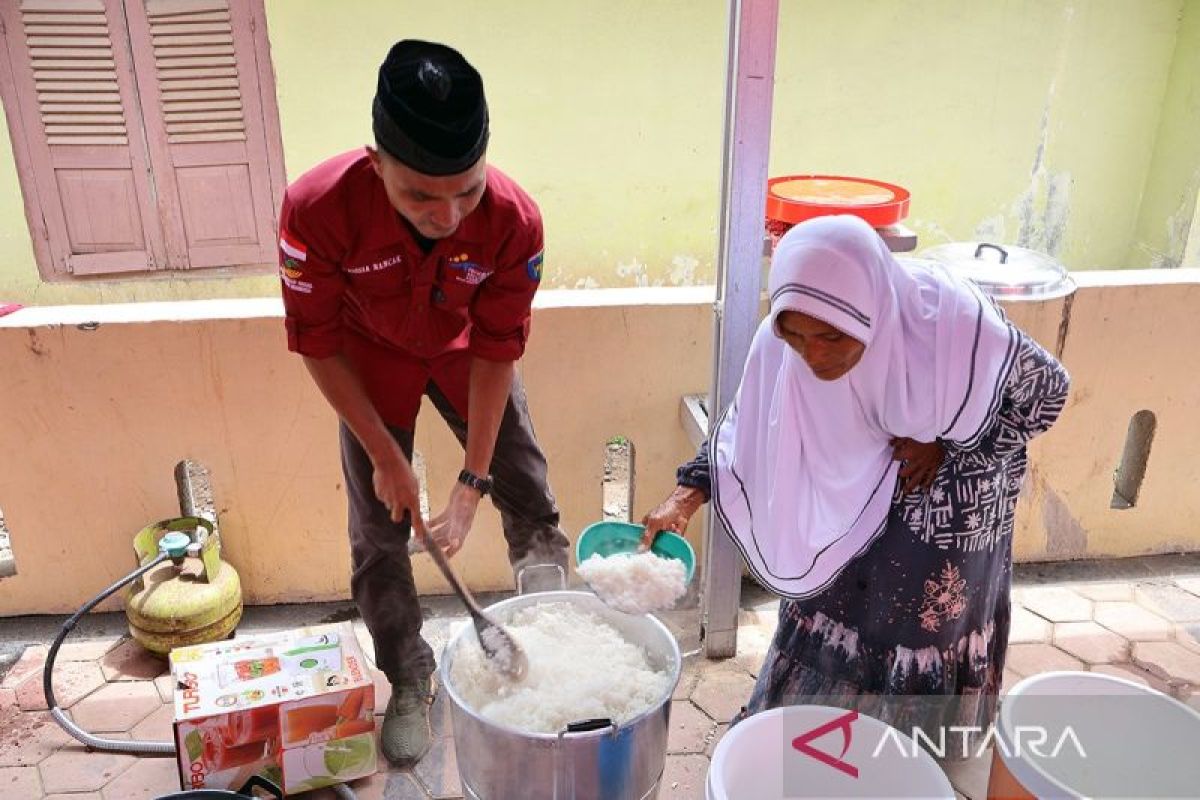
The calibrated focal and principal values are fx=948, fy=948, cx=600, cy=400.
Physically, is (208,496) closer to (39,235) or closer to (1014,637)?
(39,235)

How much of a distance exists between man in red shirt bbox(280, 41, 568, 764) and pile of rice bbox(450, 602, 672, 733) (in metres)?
0.33

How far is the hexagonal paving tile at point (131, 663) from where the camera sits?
3.19 metres

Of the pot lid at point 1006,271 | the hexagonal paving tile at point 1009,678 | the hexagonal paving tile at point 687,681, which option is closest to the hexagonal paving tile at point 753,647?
the hexagonal paving tile at point 687,681

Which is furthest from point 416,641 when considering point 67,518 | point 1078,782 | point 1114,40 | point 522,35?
point 1114,40

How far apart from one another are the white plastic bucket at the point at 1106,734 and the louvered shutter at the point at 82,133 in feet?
17.9

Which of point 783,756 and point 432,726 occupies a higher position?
point 783,756

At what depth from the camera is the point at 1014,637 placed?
3.41 meters

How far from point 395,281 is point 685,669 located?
1717 millimetres

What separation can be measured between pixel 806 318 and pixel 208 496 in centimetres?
419

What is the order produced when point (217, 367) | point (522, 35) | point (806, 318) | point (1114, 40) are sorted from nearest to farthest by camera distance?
point (806, 318), point (217, 367), point (522, 35), point (1114, 40)

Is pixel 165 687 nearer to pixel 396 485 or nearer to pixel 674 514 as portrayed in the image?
pixel 396 485

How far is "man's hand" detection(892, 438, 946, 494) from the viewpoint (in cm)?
212

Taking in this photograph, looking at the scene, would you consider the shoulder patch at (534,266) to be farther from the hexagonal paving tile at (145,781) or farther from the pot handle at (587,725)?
the hexagonal paving tile at (145,781)

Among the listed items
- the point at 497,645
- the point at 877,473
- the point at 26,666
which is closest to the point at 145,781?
the point at 26,666
